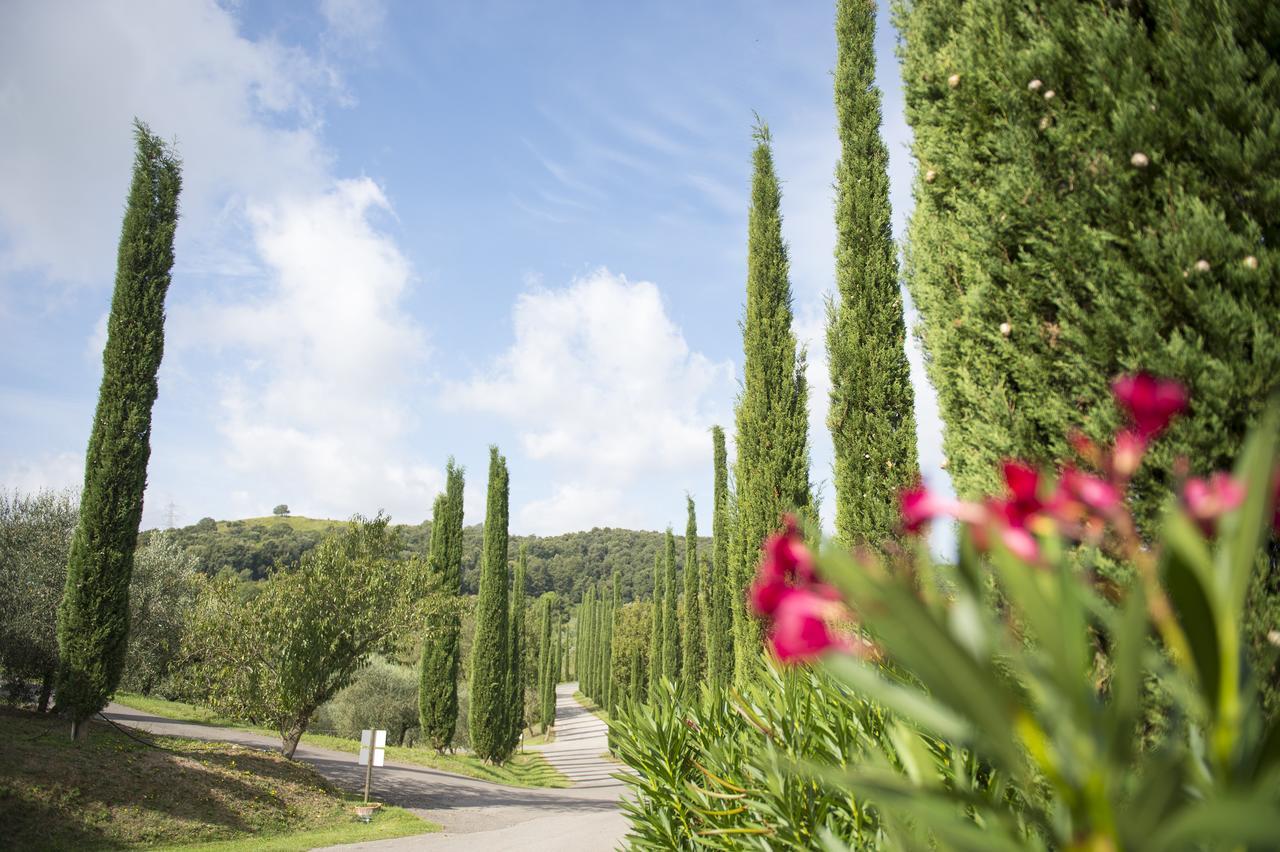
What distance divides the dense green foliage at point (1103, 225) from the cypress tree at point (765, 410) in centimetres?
746

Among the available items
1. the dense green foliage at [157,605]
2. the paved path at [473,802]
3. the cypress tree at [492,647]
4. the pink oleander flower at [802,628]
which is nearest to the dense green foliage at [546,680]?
the paved path at [473,802]

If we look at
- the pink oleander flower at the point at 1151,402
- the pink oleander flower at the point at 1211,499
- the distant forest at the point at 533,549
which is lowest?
the pink oleander flower at the point at 1211,499

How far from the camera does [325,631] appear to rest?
1488 centimetres

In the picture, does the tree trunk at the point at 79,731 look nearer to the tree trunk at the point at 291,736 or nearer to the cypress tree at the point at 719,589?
the tree trunk at the point at 291,736

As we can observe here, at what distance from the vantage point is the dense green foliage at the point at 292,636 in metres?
14.5

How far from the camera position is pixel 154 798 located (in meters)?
10.8

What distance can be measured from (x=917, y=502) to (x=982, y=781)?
235 centimetres

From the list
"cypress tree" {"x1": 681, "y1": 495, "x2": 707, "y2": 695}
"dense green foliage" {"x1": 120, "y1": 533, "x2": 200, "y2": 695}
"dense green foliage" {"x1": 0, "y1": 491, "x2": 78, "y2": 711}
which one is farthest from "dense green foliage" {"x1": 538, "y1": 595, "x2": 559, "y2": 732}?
"dense green foliage" {"x1": 0, "y1": 491, "x2": 78, "y2": 711}

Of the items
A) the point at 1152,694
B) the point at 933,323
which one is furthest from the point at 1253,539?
the point at 933,323

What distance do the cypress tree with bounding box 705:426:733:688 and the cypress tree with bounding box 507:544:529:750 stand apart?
8792 mm

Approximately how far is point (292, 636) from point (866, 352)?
41.6 feet

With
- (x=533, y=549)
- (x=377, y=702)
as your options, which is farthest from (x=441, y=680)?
(x=533, y=549)

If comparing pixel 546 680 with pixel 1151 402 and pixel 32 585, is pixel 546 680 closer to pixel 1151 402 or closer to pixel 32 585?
pixel 32 585

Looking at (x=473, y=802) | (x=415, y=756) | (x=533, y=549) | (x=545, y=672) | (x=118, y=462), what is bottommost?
(x=415, y=756)
